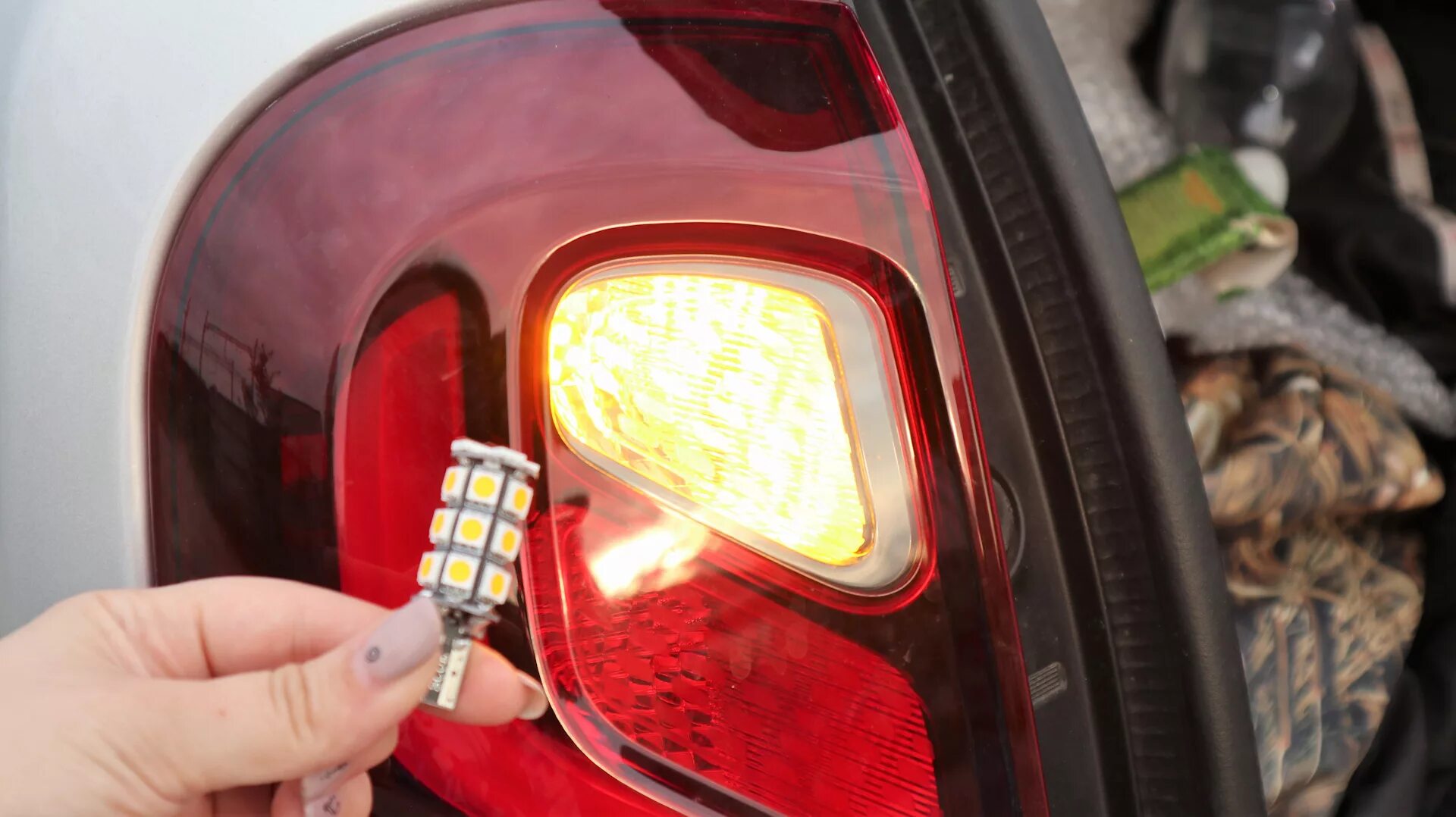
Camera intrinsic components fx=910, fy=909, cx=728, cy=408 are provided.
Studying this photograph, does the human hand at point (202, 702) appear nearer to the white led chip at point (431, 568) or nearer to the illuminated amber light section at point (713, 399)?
the white led chip at point (431, 568)

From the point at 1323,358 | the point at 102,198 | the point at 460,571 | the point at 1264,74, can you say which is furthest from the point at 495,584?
the point at 1264,74

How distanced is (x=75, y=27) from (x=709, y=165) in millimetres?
379

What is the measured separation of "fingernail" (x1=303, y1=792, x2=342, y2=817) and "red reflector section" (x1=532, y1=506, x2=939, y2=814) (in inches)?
6.3

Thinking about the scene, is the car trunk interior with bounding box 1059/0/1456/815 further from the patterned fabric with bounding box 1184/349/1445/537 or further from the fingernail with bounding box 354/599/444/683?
the fingernail with bounding box 354/599/444/683

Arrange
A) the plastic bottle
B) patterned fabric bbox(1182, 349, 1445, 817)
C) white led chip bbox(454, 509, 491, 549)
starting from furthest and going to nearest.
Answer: the plastic bottle → patterned fabric bbox(1182, 349, 1445, 817) → white led chip bbox(454, 509, 491, 549)

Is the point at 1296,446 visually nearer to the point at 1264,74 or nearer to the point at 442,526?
the point at 1264,74

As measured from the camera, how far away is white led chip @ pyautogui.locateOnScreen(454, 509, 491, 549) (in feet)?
1.54

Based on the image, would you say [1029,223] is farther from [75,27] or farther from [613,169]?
[75,27]

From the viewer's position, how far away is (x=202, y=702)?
19.5 inches

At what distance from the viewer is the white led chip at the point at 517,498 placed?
18.9 inches

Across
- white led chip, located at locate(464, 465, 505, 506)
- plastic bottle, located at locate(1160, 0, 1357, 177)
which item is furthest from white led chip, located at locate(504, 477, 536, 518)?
plastic bottle, located at locate(1160, 0, 1357, 177)

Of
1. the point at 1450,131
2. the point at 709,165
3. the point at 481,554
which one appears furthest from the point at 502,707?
the point at 1450,131

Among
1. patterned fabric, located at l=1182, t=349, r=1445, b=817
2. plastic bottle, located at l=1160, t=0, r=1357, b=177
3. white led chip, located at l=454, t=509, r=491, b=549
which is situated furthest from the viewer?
plastic bottle, located at l=1160, t=0, r=1357, b=177

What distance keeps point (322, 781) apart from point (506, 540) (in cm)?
19
